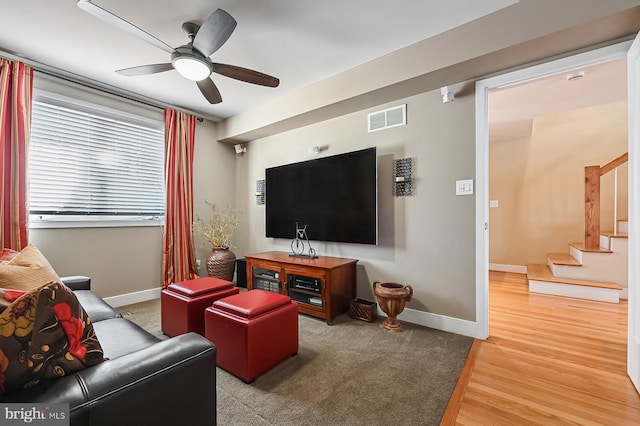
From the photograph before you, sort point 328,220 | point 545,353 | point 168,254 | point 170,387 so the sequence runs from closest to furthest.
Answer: point 170,387
point 545,353
point 328,220
point 168,254

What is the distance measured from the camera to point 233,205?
180 inches

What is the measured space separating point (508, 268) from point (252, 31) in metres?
5.37

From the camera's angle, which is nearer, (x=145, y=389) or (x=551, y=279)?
(x=145, y=389)

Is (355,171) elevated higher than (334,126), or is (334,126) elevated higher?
(334,126)

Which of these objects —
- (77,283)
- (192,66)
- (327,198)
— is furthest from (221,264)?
(192,66)

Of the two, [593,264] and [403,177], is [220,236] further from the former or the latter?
[593,264]

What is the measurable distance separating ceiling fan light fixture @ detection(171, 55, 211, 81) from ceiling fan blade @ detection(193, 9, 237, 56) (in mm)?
80

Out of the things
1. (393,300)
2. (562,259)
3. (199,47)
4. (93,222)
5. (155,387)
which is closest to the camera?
(155,387)

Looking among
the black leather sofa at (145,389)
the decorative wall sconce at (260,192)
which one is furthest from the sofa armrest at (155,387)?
the decorative wall sconce at (260,192)

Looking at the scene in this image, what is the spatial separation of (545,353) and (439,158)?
1.78 metres

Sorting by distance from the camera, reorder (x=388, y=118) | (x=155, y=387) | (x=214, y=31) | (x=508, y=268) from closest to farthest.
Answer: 1. (x=155, y=387)
2. (x=214, y=31)
3. (x=388, y=118)
4. (x=508, y=268)

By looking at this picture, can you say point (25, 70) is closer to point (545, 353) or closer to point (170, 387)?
A: point (170, 387)

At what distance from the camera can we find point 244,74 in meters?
2.28

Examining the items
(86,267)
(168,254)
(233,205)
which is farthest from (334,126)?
(86,267)
